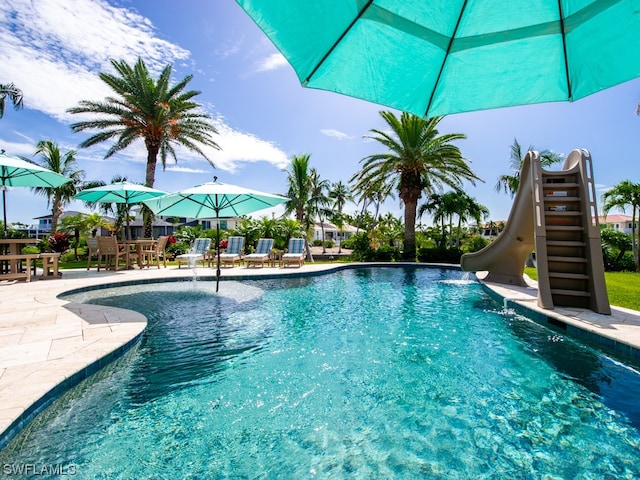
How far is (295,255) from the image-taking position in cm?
1449

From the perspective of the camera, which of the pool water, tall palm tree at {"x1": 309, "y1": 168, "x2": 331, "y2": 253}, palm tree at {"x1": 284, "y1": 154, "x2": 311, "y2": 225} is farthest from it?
tall palm tree at {"x1": 309, "y1": 168, "x2": 331, "y2": 253}

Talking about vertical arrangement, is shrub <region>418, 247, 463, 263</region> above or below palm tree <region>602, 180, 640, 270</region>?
below

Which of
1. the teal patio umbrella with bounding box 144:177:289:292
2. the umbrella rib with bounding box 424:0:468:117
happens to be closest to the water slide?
the umbrella rib with bounding box 424:0:468:117

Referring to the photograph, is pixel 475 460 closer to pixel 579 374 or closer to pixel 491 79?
pixel 579 374

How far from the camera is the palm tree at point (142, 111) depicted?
18.7 meters

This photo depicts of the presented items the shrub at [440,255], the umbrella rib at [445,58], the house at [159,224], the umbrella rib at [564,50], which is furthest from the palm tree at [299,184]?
the umbrella rib at [564,50]

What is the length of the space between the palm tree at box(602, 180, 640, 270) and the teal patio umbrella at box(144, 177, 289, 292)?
72.0ft

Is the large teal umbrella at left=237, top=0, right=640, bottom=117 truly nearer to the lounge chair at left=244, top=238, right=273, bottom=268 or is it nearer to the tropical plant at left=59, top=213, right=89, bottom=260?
the lounge chair at left=244, top=238, right=273, bottom=268

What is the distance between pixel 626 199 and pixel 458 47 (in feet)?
80.9

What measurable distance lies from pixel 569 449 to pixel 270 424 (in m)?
2.52

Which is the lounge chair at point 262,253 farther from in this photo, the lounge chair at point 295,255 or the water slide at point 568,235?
the water slide at point 568,235

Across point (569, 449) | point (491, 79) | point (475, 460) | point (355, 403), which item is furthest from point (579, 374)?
point (491, 79)

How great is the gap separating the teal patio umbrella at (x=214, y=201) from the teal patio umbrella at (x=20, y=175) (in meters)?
3.81

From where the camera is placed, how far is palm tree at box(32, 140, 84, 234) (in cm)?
2831
